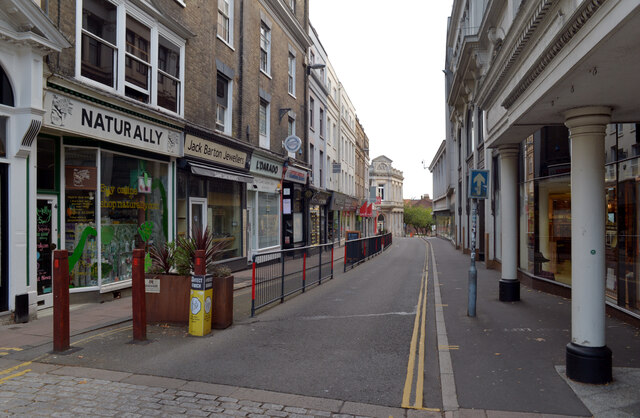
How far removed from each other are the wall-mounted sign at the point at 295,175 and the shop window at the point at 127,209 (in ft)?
31.5

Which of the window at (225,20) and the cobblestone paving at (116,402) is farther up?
the window at (225,20)

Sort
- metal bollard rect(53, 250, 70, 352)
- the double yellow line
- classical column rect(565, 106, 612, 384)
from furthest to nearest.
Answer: metal bollard rect(53, 250, 70, 352), classical column rect(565, 106, 612, 384), the double yellow line

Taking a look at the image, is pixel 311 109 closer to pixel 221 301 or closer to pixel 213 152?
pixel 213 152

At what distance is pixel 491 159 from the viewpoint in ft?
58.5

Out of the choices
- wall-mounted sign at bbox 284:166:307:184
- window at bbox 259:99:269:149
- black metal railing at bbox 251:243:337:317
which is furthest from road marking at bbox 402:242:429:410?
wall-mounted sign at bbox 284:166:307:184

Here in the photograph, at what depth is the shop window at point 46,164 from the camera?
9.02 meters

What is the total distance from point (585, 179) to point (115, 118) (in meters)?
9.30

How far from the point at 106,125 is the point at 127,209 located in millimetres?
2207

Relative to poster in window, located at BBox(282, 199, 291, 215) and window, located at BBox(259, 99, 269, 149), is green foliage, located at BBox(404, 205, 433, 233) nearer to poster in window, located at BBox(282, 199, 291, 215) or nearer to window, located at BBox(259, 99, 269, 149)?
poster in window, located at BBox(282, 199, 291, 215)

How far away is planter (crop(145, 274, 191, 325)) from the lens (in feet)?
25.9

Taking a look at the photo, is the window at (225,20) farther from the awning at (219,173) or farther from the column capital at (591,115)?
the column capital at (591,115)

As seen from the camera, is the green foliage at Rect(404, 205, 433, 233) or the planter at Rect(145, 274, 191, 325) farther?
the green foliage at Rect(404, 205, 433, 233)

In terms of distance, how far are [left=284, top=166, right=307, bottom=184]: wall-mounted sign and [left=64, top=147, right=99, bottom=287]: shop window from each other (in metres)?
12.0

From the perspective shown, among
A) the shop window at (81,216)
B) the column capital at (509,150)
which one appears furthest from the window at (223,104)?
the column capital at (509,150)
